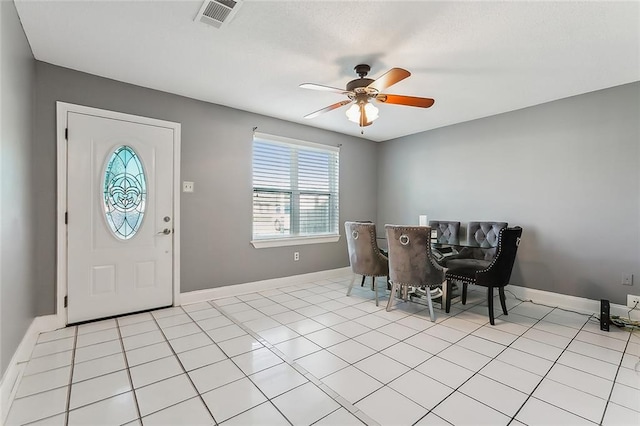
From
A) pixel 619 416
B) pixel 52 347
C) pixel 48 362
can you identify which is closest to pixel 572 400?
pixel 619 416

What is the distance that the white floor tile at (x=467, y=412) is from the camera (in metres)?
1.60

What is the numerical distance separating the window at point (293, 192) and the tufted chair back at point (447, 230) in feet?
5.47

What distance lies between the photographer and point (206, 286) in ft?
12.2

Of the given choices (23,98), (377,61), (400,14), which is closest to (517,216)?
(377,61)

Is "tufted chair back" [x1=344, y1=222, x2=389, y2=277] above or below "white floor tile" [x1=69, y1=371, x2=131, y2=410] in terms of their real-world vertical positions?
above

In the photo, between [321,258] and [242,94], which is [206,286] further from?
[242,94]

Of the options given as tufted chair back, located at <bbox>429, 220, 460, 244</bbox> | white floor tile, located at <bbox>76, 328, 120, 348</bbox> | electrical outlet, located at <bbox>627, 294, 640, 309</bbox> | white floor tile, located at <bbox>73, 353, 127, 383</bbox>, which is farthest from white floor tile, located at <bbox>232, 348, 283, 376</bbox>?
electrical outlet, located at <bbox>627, 294, 640, 309</bbox>

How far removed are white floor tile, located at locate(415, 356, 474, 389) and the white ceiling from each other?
2493mm

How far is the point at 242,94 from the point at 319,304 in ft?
8.83

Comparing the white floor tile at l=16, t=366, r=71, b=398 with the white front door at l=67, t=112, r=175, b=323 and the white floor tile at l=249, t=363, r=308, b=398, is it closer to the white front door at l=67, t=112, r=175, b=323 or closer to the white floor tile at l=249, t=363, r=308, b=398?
the white front door at l=67, t=112, r=175, b=323

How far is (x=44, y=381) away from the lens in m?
1.96

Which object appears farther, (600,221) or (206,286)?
(206,286)

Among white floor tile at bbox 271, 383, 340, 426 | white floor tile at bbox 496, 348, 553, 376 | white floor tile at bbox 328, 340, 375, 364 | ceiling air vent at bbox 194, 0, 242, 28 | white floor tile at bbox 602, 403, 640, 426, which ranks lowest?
white floor tile at bbox 271, 383, 340, 426

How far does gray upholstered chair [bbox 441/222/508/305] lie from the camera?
354 cm
